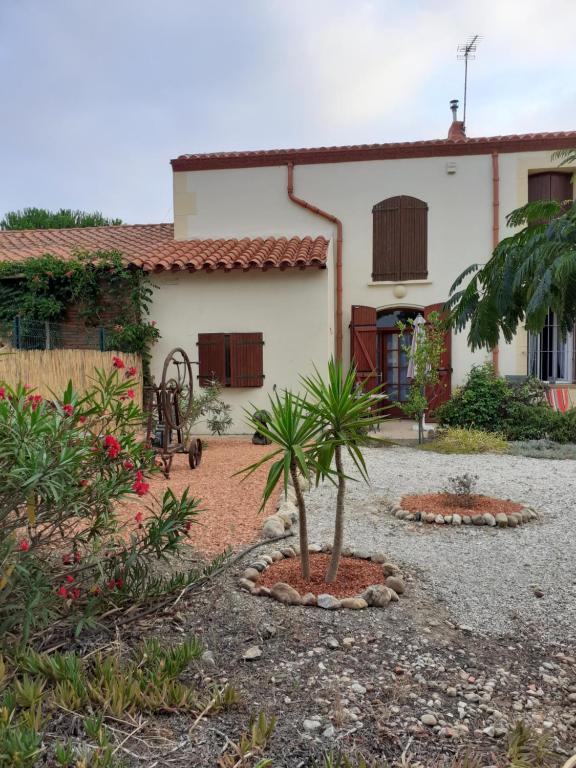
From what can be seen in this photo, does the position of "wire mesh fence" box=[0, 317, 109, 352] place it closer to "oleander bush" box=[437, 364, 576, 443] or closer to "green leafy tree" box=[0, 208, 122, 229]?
"oleander bush" box=[437, 364, 576, 443]

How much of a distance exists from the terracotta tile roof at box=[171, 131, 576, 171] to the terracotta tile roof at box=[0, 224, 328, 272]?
5.81 ft

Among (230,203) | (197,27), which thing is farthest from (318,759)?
(230,203)

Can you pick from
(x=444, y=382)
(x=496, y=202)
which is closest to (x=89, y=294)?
(x=444, y=382)

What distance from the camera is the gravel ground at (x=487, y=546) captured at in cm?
322

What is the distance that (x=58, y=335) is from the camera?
37.6ft

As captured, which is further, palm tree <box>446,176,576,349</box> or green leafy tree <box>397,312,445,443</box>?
green leafy tree <box>397,312,445,443</box>

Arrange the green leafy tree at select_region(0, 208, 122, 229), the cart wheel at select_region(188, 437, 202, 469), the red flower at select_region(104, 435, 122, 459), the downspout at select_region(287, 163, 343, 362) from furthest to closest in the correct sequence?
the green leafy tree at select_region(0, 208, 122, 229) → the downspout at select_region(287, 163, 343, 362) → the cart wheel at select_region(188, 437, 202, 469) → the red flower at select_region(104, 435, 122, 459)

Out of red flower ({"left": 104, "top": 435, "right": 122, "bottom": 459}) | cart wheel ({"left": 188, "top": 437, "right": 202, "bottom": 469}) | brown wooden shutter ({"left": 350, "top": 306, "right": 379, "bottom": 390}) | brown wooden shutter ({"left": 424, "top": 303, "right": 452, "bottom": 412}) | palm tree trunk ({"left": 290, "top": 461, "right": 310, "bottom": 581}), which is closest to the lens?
red flower ({"left": 104, "top": 435, "right": 122, "bottom": 459})

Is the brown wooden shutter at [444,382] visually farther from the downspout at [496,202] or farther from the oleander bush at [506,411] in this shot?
the downspout at [496,202]

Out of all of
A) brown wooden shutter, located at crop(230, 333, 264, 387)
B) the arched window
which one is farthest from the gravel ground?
the arched window

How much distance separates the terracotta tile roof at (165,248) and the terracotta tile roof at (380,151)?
1.77 m

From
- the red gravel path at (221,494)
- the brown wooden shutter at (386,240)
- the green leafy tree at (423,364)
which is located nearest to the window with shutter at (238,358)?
the red gravel path at (221,494)

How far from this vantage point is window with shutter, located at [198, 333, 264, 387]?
1146 cm

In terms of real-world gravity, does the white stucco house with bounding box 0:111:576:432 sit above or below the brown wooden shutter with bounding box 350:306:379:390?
above
